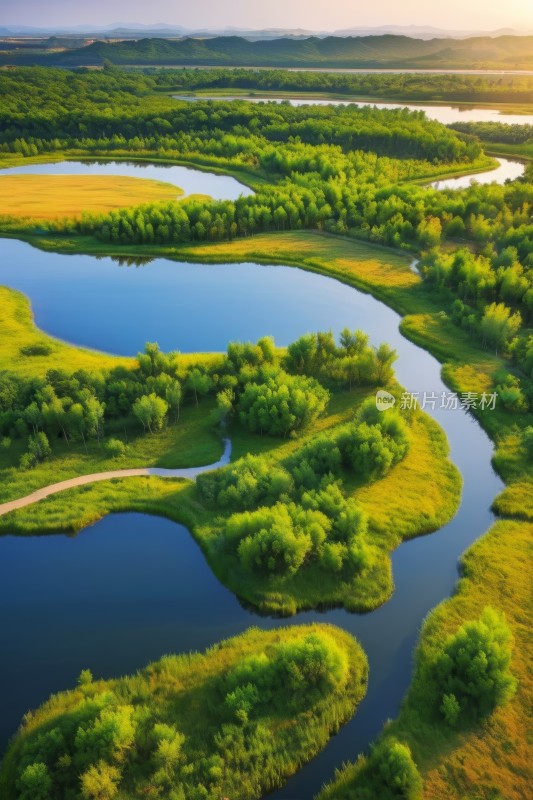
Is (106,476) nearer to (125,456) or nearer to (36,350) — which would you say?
(125,456)

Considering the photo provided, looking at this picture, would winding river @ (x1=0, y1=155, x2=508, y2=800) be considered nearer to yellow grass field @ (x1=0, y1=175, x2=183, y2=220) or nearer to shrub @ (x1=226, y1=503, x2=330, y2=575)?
shrub @ (x1=226, y1=503, x2=330, y2=575)

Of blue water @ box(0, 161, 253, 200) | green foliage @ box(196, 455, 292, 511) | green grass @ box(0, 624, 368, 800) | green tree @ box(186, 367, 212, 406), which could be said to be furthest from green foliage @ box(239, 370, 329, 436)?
blue water @ box(0, 161, 253, 200)

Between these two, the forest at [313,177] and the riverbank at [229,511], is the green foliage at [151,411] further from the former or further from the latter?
the forest at [313,177]

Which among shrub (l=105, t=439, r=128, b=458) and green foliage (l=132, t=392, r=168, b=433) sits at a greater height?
green foliage (l=132, t=392, r=168, b=433)

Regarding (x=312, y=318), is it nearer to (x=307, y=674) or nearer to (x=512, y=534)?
(x=512, y=534)

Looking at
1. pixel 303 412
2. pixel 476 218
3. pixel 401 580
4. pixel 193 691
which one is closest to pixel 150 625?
pixel 193 691

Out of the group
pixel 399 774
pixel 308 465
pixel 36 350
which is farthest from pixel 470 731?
pixel 36 350
